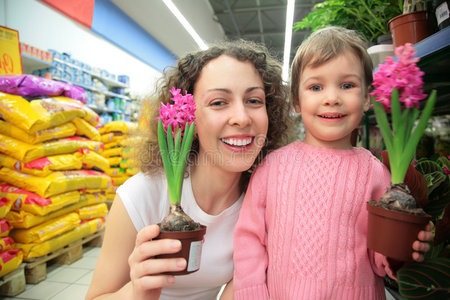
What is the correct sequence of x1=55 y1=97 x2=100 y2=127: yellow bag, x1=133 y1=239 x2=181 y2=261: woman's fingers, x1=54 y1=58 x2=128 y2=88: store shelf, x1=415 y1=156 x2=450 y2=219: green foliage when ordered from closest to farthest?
x1=133 y1=239 x2=181 y2=261: woman's fingers < x1=415 y1=156 x2=450 y2=219: green foliage < x1=55 y1=97 x2=100 y2=127: yellow bag < x1=54 y1=58 x2=128 y2=88: store shelf

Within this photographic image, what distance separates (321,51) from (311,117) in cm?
23

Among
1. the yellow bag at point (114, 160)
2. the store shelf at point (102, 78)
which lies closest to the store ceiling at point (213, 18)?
the store shelf at point (102, 78)

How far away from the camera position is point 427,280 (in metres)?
0.64

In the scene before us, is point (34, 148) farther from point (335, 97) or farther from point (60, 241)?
point (335, 97)

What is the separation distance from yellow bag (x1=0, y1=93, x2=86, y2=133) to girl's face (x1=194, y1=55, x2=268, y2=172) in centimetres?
186

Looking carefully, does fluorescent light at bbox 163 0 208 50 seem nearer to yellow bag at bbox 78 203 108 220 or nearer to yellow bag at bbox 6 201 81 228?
yellow bag at bbox 78 203 108 220

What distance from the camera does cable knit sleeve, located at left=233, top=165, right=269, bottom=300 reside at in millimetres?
981

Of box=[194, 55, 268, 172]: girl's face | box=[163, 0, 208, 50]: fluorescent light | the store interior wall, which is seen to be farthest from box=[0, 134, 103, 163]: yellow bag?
box=[163, 0, 208, 50]: fluorescent light

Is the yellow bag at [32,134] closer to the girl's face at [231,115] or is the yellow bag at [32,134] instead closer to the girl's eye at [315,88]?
the girl's face at [231,115]

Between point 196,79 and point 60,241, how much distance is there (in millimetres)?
2241

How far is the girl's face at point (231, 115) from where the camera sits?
1064 millimetres

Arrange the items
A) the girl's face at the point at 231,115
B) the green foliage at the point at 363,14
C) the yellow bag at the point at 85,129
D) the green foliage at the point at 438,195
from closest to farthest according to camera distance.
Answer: the green foliage at the point at 438,195 → the girl's face at the point at 231,115 → the green foliage at the point at 363,14 → the yellow bag at the point at 85,129

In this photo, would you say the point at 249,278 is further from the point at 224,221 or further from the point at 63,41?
the point at 63,41

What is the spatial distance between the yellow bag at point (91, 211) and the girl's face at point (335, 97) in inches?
108
